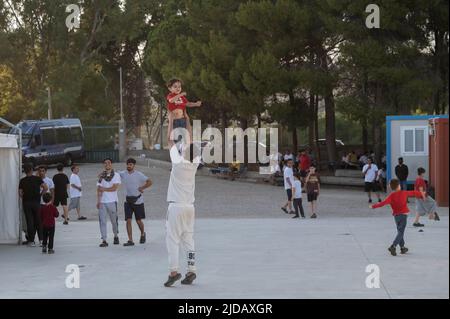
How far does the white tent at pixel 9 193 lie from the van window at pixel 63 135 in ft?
89.9

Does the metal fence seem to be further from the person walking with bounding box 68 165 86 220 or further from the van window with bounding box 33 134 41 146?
the person walking with bounding box 68 165 86 220

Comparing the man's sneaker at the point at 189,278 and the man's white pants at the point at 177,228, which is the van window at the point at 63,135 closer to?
the man's sneaker at the point at 189,278

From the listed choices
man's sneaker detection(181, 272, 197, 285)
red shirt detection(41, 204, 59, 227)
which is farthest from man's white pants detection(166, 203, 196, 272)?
red shirt detection(41, 204, 59, 227)

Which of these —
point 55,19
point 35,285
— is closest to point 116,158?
point 55,19

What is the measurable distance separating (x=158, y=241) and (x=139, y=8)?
4537 cm

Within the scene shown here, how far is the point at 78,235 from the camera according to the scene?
1955 cm

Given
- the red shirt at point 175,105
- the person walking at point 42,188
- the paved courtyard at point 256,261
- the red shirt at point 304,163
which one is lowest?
the paved courtyard at point 256,261

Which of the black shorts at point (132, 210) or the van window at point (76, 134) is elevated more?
the van window at point (76, 134)

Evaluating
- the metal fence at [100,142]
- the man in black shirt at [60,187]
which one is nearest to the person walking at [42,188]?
the man in black shirt at [60,187]

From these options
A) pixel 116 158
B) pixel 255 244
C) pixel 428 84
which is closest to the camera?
pixel 255 244

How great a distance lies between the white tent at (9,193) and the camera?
58.3 feet

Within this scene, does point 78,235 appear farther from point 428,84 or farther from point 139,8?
point 139,8

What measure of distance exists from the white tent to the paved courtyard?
55cm
